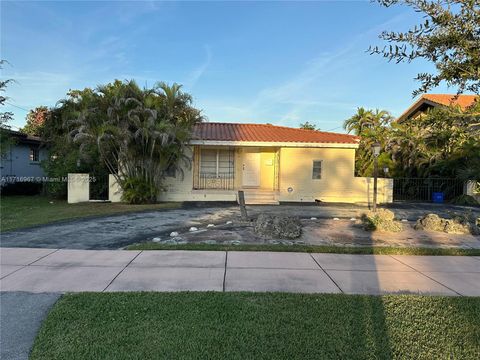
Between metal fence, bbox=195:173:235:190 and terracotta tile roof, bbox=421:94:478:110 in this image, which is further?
metal fence, bbox=195:173:235:190

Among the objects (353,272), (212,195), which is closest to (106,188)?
(212,195)

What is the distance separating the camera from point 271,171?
63.7ft

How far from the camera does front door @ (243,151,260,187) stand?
18.9m

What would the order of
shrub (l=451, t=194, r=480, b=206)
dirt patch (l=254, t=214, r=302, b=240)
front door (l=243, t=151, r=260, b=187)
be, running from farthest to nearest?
front door (l=243, t=151, r=260, b=187), shrub (l=451, t=194, r=480, b=206), dirt patch (l=254, t=214, r=302, b=240)

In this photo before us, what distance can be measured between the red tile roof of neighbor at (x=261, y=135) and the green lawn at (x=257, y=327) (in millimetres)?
13509

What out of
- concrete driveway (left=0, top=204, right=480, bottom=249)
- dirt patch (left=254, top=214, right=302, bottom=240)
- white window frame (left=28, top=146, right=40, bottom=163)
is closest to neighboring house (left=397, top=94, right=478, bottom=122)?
dirt patch (left=254, top=214, right=302, bottom=240)

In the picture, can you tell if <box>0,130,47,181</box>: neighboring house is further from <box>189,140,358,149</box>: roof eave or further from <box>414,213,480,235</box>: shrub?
<box>414,213,480,235</box>: shrub

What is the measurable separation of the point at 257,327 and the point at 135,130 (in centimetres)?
1251

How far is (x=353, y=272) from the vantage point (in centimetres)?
561

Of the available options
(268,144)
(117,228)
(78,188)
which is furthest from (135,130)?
(268,144)

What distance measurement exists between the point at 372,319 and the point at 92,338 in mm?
3023

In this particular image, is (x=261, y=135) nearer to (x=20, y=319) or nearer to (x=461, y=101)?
(x=461, y=101)

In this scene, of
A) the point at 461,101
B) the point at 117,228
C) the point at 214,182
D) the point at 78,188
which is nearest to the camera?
the point at 461,101

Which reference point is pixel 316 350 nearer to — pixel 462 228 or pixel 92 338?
pixel 92 338
